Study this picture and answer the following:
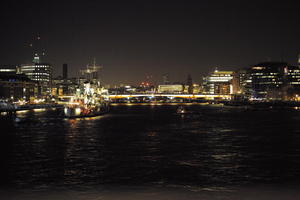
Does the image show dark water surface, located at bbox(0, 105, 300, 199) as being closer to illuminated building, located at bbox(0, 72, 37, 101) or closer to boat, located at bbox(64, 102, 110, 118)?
boat, located at bbox(64, 102, 110, 118)

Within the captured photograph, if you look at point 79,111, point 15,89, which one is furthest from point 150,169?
point 15,89

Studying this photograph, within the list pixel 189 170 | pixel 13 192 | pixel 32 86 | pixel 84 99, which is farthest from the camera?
pixel 32 86

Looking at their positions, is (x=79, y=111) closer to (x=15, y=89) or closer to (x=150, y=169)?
(x=150, y=169)

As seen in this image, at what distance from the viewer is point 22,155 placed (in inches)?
1265

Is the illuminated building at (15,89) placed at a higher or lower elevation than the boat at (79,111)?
higher

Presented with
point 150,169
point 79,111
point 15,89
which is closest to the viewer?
point 150,169

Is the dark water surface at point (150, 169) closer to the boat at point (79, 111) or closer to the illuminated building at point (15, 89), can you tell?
the boat at point (79, 111)

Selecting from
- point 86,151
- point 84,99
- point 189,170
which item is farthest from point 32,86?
point 189,170

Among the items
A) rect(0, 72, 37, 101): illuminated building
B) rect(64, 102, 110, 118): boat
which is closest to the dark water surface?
rect(64, 102, 110, 118): boat

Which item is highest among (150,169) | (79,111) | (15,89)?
(15,89)

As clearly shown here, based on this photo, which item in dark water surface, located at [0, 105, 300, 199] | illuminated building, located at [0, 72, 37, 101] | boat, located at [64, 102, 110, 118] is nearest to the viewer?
dark water surface, located at [0, 105, 300, 199]

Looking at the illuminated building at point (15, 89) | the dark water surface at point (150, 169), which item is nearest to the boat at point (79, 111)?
the dark water surface at point (150, 169)

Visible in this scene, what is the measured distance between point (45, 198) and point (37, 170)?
7996 mm

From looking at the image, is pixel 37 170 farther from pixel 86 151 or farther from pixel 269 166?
pixel 269 166
